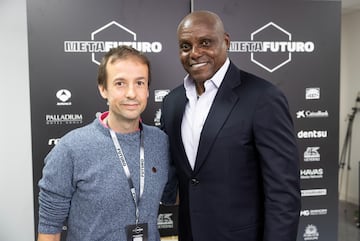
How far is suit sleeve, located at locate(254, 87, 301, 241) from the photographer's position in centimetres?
132

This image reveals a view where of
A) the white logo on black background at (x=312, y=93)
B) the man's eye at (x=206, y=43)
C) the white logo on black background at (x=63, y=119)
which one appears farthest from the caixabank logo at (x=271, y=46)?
the white logo on black background at (x=63, y=119)

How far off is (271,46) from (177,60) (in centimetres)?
75

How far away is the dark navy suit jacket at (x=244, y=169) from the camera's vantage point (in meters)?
1.33

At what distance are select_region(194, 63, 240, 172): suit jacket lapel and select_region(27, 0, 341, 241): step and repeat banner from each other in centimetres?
107

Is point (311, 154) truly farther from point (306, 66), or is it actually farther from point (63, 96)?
point (63, 96)

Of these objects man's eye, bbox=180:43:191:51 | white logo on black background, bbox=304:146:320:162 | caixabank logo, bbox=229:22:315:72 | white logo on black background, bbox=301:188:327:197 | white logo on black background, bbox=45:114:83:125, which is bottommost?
white logo on black background, bbox=301:188:327:197

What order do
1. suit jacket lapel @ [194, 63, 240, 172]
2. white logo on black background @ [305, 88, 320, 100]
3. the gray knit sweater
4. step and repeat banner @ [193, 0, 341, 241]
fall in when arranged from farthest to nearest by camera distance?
white logo on black background @ [305, 88, 320, 100] < step and repeat banner @ [193, 0, 341, 241] < suit jacket lapel @ [194, 63, 240, 172] < the gray knit sweater

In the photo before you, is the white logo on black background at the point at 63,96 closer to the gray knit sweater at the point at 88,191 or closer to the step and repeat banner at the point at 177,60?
the step and repeat banner at the point at 177,60

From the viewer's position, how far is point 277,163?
4.38ft

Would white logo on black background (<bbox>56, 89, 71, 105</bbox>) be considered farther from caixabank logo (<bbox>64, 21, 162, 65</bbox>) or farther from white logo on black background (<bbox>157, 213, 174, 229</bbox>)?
white logo on black background (<bbox>157, 213, 174, 229</bbox>)

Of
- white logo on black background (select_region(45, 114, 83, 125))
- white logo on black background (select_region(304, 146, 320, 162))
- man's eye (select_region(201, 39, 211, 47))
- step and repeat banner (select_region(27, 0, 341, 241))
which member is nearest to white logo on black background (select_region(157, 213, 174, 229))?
step and repeat banner (select_region(27, 0, 341, 241))

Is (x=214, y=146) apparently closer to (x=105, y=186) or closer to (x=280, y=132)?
(x=280, y=132)

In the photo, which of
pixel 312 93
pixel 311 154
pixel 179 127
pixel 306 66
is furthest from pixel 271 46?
pixel 179 127

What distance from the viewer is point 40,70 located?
7.49ft
